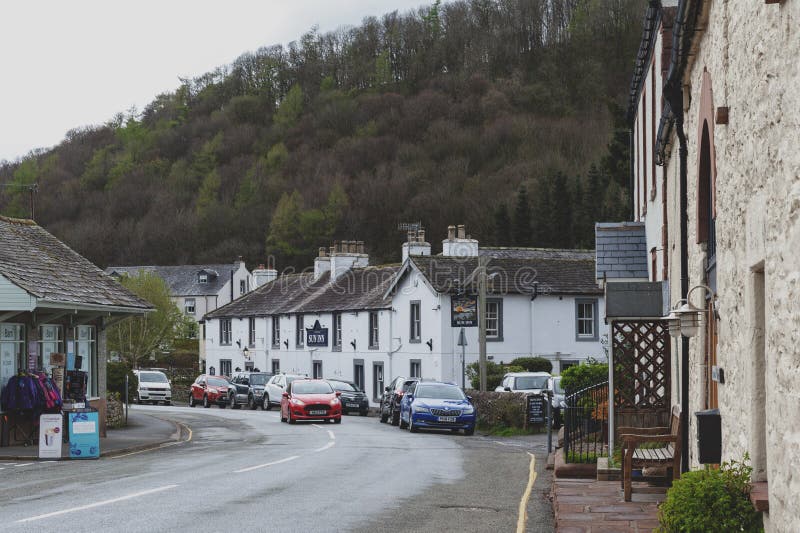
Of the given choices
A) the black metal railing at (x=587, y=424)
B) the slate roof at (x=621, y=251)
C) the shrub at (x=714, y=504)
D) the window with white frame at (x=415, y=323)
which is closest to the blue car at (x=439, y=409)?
the black metal railing at (x=587, y=424)

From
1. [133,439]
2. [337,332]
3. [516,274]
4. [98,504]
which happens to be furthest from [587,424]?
[337,332]

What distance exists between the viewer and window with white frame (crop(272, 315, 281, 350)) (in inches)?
2318

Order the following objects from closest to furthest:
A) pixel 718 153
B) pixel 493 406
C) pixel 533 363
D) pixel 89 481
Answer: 1. pixel 718 153
2. pixel 89 481
3. pixel 493 406
4. pixel 533 363

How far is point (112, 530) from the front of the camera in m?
11.1

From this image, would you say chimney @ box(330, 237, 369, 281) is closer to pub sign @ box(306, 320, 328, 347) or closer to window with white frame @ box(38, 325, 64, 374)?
pub sign @ box(306, 320, 328, 347)

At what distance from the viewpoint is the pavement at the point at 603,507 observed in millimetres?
11188

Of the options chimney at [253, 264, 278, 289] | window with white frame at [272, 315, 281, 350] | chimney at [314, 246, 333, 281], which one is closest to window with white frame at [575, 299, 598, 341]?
chimney at [314, 246, 333, 281]

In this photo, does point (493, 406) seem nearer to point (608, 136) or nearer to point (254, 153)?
point (608, 136)

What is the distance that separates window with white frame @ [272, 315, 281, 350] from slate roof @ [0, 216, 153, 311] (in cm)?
2849

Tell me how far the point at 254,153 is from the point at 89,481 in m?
124

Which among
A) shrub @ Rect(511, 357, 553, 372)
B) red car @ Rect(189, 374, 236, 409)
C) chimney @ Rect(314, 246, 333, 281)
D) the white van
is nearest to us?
shrub @ Rect(511, 357, 553, 372)

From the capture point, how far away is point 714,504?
754cm

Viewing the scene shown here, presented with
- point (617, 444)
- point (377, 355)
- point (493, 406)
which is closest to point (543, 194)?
point (377, 355)

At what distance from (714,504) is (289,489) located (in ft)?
29.4
